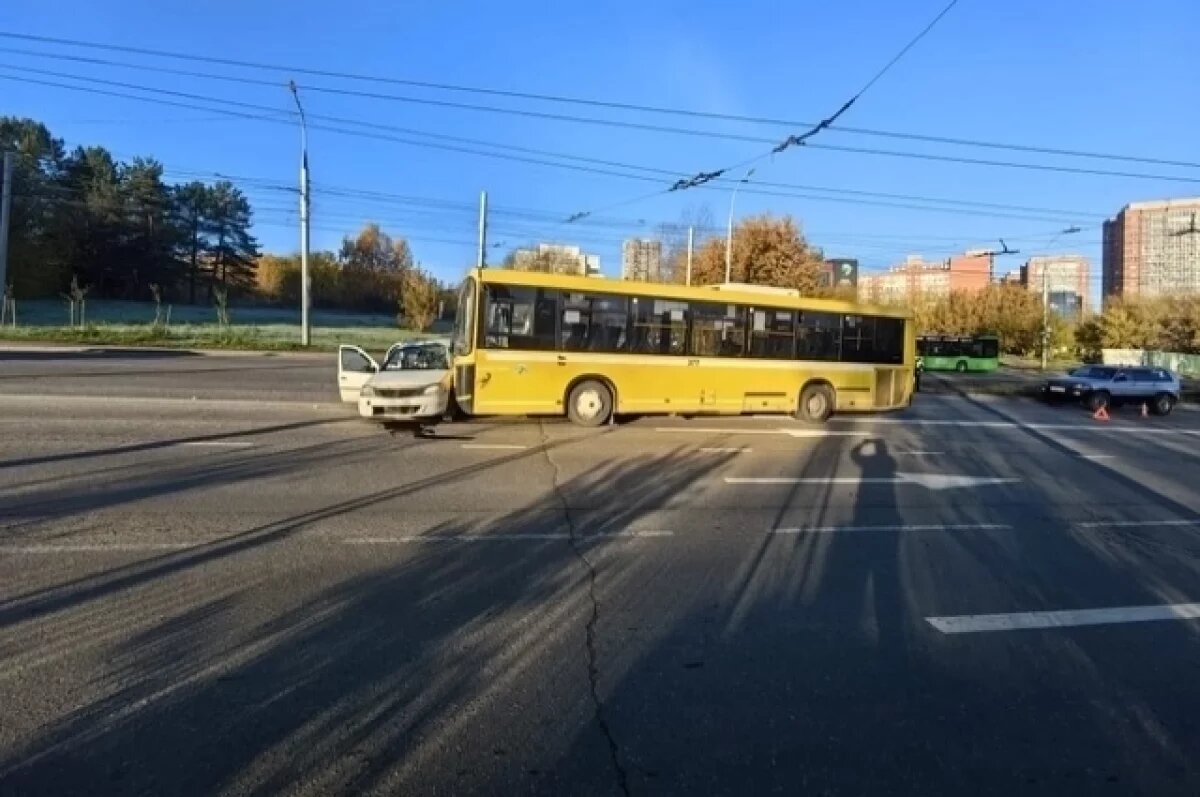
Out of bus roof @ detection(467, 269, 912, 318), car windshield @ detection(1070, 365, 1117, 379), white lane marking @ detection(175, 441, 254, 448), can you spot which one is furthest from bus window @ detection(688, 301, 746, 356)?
car windshield @ detection(1070, 365, 1117, 379)

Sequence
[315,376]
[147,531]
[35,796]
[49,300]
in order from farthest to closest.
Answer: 1. [49,300]
2. [315,376]
3. [147,531]
4. [35,796]

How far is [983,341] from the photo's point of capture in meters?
57.3

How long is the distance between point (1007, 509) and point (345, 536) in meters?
6.79

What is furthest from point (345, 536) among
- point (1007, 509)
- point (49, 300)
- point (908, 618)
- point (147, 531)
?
point (49, 300)

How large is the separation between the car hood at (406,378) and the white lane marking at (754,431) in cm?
394

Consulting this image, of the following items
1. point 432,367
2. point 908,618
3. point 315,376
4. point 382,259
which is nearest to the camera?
point 908,618

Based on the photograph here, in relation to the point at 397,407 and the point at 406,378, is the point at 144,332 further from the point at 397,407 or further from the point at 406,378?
the point at 397,407

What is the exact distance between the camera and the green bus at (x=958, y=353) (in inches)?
2239

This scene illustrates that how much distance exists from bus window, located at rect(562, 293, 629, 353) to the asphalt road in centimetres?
534

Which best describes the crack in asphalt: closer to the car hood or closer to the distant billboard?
the car hood

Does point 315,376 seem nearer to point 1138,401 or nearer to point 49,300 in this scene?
point 1138,401

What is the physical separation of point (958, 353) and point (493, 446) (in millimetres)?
52034

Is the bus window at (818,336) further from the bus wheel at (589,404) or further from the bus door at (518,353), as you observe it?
the bus door at (518,353)

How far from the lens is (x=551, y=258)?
2827 inches
